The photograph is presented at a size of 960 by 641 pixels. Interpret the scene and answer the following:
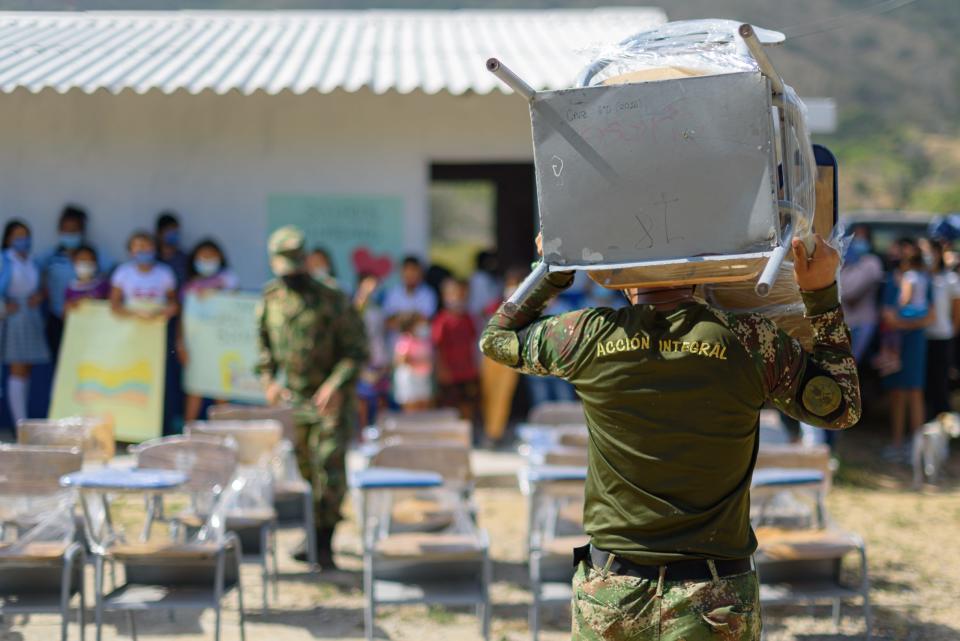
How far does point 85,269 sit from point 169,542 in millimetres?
4917

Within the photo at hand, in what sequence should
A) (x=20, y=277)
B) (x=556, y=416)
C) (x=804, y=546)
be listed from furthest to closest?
(x=20, y=277)
(x=556, y=416)
(x=804, y=546)

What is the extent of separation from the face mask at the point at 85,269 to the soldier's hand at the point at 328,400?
13.7 feet

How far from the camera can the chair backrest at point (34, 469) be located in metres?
5.72

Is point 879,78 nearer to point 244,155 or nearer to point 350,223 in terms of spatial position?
point 350,223

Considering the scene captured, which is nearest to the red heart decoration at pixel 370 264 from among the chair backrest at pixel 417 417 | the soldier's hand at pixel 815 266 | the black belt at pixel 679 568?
the chair backrest at pixel 417 417

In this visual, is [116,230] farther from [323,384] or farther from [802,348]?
[802,348]

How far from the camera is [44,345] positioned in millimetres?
9953

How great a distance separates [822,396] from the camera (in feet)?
9.53

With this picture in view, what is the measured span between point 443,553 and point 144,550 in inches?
55.9

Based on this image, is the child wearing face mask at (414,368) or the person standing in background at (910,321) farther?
the person standing in background at (910,321)

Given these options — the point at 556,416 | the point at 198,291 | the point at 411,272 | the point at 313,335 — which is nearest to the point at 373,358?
the point at 411,272

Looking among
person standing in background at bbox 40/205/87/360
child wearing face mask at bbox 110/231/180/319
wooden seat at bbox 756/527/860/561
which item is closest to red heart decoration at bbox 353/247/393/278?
child wearing face mask at bbox 110/231/180/319

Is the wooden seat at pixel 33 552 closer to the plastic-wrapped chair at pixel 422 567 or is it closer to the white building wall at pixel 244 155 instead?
the plastic-wrapped chair at pixel 422 567

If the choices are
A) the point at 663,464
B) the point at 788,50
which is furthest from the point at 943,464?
the point at 788,50
